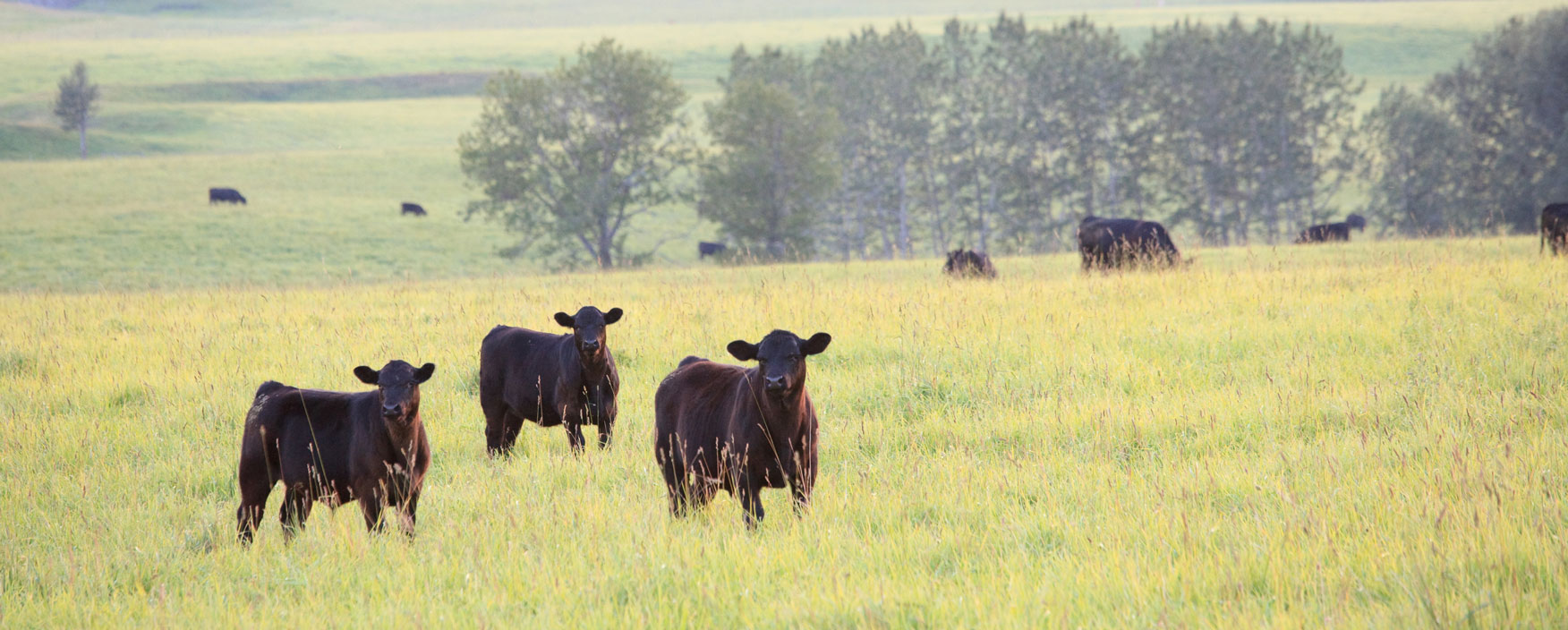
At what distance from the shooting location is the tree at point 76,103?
241ft

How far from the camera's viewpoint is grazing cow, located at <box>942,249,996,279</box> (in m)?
19.2

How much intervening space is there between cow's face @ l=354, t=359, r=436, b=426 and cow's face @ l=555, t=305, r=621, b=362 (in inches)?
70.5

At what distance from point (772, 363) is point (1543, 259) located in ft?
47.7

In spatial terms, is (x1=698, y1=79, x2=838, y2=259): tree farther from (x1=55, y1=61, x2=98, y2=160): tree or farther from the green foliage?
(x1=55, y1=61, x2=98, y2=160): tree

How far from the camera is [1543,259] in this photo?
15203mm

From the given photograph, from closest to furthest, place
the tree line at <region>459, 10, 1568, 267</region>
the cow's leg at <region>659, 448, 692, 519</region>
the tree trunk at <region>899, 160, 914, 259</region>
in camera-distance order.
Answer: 1. the cow's leg at <region>659, 448, 692, 519</region>
2. the tree line at <region>459, 10, 1568, 267</region>
3. the tree trunk at <region>899, 160, 914, 259</region>

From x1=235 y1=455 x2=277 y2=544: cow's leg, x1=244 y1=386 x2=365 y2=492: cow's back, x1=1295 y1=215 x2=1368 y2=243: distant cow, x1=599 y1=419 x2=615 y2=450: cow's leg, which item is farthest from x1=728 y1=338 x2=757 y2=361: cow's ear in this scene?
x1=1295 y1=215 x2=1368 y2=243: distant cow

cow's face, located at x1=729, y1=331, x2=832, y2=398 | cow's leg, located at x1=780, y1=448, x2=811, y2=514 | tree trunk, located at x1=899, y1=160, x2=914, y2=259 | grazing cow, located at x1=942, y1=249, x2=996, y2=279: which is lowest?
cow's leg, located at x1=780, y1=448, x2=811, y2=514

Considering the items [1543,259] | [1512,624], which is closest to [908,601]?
[1512,624]

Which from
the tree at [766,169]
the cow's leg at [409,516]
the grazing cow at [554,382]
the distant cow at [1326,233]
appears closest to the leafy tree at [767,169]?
the tree at [766,169]

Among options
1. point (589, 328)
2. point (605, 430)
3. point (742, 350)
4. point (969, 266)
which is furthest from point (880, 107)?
point (742, 350)

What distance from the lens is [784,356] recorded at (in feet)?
19.3

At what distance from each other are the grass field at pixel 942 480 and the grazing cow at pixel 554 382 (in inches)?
12.9

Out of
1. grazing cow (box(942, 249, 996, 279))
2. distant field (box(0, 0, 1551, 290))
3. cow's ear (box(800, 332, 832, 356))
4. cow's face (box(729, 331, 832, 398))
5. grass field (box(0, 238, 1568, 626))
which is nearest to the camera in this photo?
grass field (box(0, 238, 1568, 626))
